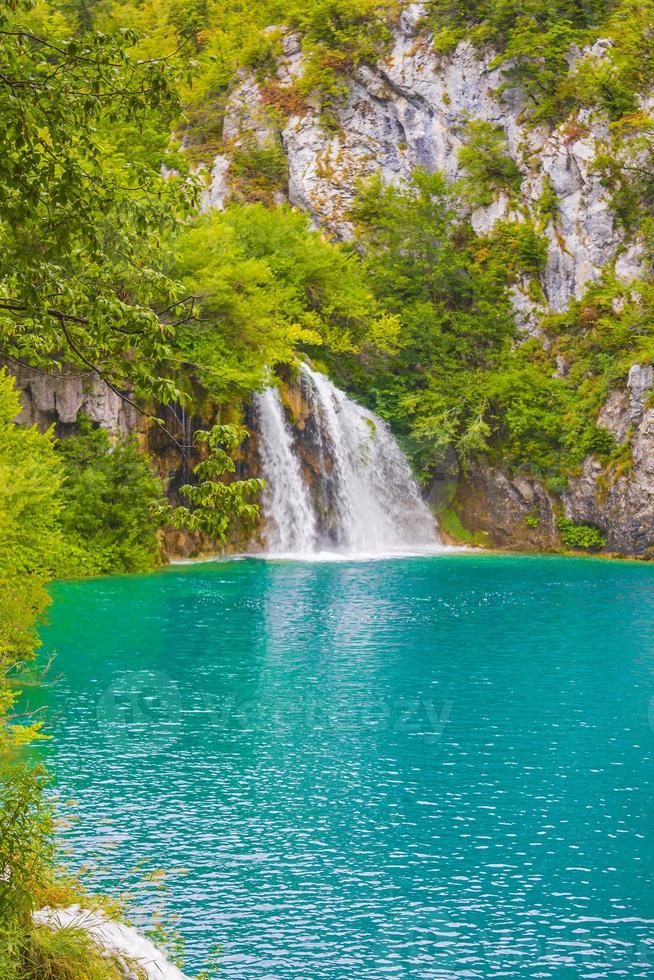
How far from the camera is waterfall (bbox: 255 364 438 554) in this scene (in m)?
37.7

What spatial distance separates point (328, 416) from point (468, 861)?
3073 centimetres

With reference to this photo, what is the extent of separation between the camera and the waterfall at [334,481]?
37.7 m

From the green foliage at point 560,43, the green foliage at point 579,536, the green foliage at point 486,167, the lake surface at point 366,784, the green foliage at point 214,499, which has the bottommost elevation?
the lake surface at point 366,784

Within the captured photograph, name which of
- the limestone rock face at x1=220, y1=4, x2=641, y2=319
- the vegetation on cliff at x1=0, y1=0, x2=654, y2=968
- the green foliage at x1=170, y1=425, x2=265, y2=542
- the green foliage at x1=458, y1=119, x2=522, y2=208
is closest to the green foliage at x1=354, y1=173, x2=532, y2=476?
the vegetation on cliff at x1=0, y1=0, x2=654, y2=968

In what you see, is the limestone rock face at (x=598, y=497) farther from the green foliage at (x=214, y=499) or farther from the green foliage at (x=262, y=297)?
the green foliage at (x=214, y=499)

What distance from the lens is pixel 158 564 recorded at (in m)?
32.9

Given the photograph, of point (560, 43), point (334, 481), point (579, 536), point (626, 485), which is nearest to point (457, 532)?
point (579, 536)

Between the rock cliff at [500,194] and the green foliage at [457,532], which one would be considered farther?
the green foliage at [457,532]

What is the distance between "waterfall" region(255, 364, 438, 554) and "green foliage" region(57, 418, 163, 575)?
21.4 ft

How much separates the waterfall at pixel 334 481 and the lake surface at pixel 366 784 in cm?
1364

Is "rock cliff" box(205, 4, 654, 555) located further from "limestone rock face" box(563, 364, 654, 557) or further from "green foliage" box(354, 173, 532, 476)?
"green foliage" box(354, 173, 532, 476)

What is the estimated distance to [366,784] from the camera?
12.2m

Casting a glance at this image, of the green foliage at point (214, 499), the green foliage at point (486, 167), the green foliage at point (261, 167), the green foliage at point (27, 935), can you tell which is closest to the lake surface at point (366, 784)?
the green foliage at point (27, 935)

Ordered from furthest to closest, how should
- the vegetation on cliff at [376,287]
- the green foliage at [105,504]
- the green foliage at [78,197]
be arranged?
1. the vegetation on cliff at [376,287]
2. the green foliage at [105,504]
3. the green foliage at [78,197]
